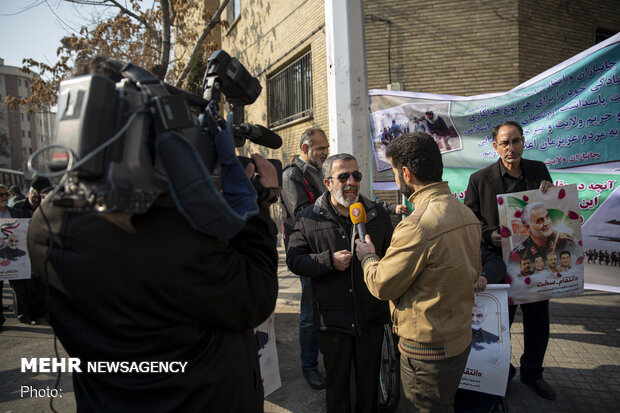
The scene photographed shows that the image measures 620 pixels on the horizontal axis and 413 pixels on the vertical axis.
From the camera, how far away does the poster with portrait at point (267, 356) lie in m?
2.42

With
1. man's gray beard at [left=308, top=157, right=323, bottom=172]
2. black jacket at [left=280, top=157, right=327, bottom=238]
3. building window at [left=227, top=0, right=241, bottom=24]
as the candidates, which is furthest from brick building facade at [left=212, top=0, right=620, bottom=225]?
building window at [left=227, top=0, right=241, bottom=24]

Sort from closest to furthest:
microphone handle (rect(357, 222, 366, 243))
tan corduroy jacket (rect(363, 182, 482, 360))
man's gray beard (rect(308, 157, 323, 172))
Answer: tan corduroy jacket (rect(363, 182, 482, 360)) < microphone handle (rect(357, 222, 366, 243)) < man's gray beard (rect(308, 157, 323, 172))

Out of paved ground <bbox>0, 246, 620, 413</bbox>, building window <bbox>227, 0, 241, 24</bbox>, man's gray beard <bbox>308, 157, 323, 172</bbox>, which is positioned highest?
building window <bbox>227, 0, 241, 24</bbox>

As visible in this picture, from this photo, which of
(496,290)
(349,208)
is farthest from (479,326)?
(349,208)

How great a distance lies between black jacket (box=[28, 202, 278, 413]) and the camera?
3.44ft

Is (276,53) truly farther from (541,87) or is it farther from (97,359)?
(97,359)

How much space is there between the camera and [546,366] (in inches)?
143

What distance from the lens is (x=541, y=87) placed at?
404 centimetres

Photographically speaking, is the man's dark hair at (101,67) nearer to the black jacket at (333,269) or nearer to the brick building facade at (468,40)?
the black jacket at (333,269)

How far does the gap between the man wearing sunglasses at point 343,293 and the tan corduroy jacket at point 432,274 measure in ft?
1.79

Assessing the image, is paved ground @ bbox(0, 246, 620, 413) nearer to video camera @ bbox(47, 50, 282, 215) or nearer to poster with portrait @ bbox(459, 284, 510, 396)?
poster with portrait @ bbox(459, 284, 510, 396)

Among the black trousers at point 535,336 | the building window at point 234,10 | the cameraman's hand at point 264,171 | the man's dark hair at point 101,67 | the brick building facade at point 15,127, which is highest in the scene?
the brick building facade at point 15,127

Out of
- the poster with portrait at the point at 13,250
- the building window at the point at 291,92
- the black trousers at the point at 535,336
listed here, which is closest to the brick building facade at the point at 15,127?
the building window at the point at 291,92

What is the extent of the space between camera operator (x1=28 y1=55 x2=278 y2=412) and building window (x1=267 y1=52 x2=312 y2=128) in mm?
8654
